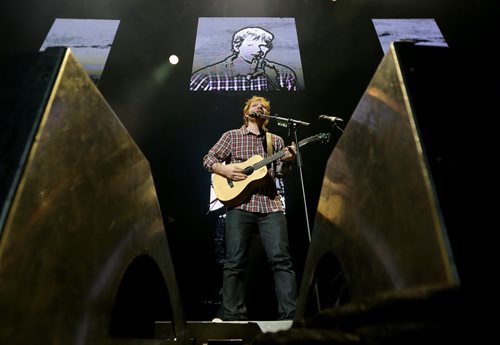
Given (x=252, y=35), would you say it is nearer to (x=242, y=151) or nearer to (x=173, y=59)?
(x=173, y=59)

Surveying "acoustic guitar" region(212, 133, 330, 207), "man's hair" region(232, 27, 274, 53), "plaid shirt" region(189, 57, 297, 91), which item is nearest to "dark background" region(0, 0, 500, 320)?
"plaid shirt" region(189, 57, 297, 91)

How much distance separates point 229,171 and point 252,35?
2.71 metres

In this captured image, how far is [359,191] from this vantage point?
0.80 meters

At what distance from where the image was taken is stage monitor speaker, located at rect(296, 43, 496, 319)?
1.57ft

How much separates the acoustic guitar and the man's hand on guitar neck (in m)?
0.04

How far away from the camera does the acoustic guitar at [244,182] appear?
305 cm

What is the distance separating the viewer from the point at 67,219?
28.5 inches

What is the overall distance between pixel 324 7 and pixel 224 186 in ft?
12.7

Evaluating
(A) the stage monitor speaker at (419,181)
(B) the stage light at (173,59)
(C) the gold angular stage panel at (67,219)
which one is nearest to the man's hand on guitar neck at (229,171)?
(C) the gold angular stage panel at (67,219)

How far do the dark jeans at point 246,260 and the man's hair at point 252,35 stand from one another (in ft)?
9.68

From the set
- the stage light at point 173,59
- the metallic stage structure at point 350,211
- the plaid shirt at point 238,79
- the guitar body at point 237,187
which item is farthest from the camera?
the stage light at point 173,59

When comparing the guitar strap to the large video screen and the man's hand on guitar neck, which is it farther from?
the large video screen

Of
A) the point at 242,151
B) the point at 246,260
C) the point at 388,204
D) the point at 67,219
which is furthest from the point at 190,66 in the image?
the point at 388,204

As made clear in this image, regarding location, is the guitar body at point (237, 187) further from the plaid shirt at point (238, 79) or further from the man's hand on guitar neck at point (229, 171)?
the plaid shirt at point (238, 79)
